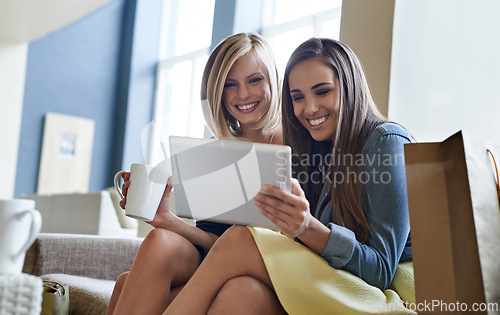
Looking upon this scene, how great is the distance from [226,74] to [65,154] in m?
5.35

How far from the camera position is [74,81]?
641cm

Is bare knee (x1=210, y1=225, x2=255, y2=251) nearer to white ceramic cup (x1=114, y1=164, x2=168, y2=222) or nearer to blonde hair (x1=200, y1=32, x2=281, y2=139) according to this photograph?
white ceramic cup (x1=114, y1=164, x2=168, y2=222)

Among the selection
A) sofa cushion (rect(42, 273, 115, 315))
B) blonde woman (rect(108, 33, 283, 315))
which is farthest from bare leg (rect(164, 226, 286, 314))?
sofa cushion (rect(42, 273, 115, 315))

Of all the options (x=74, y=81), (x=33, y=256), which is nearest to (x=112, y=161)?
(x=74, y=81)

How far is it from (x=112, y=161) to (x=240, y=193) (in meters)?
6.04

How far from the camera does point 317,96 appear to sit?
1.21 m

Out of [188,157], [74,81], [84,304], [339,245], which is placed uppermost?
[74,81]

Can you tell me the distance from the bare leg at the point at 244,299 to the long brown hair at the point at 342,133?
0.23m

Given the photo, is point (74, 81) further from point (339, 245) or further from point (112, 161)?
point (339, 245)

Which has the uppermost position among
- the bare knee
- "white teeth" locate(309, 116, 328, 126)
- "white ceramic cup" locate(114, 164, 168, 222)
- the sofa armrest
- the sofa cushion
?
"white teeth" locate(309, 116, 328, 126)

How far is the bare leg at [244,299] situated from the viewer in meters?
0.90

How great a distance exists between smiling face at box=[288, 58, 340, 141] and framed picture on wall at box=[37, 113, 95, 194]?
5.55 meters

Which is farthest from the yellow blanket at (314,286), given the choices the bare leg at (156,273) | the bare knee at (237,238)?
the bare leg at (156,273)

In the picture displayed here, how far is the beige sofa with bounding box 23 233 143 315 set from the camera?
1.62 meters
